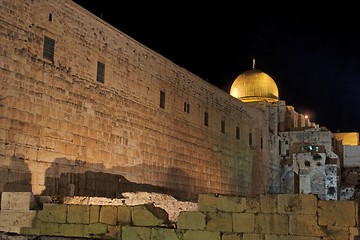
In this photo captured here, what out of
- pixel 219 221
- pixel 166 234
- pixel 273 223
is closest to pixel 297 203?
pixel 273 223

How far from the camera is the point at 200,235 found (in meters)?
7.42

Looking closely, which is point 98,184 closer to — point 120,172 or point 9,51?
point 120,172

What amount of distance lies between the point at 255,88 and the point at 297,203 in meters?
29.6

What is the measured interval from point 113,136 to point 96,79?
1.84 metres

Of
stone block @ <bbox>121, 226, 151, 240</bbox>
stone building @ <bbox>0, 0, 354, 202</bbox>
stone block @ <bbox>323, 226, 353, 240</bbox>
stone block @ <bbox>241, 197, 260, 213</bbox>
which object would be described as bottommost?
stone block @ <bbox>121, 226, 151, 240</bbox>

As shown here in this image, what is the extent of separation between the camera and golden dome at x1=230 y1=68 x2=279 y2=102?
3600 centimetres

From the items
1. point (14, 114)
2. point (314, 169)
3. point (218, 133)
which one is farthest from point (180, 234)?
point (314, 169)

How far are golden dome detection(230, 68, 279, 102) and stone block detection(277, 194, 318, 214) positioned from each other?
28909 millimetres

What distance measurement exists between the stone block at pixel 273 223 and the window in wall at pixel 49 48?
24.4 ft

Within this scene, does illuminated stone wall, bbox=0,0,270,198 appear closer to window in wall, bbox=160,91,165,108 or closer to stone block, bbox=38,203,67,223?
window in wall, bbox=160,91,165,108

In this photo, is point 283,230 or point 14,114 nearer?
point 283,230

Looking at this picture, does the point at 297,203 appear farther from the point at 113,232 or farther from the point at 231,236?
the point at 113,232

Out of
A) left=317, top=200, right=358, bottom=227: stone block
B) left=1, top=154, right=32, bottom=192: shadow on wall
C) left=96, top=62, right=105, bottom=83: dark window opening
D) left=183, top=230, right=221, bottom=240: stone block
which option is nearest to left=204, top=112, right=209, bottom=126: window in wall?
left=96, top=62, right=105, bottom=83: dark window opening

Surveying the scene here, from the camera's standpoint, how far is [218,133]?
22.3 m
